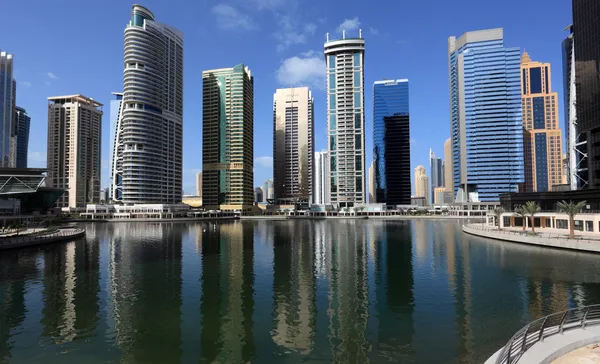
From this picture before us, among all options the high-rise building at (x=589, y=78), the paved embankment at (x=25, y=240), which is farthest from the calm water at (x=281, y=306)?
the high-rise building at (x=589, y=78)

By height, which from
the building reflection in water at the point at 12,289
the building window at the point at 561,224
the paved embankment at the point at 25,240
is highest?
the building window at the point at 561,224

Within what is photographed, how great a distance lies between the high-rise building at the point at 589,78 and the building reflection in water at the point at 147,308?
116 metres

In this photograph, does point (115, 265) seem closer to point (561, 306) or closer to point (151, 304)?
point (151, 304)

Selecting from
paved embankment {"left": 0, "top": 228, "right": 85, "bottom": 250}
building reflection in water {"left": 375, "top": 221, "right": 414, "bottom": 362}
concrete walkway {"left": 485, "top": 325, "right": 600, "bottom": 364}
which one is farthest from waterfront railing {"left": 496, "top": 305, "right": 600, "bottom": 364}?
paved embankment {"left": 0, "top": 228, "right": 85, "bottom": 250}

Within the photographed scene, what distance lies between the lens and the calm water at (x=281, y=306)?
21.6 metres

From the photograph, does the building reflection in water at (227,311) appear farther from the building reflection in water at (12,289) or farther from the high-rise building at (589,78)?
the high-rise building at (589,78)

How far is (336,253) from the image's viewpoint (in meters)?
63.4

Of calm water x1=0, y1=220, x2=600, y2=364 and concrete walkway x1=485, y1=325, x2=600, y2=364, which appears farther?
calm water x1=0, y1=220, x2=600, y2=364

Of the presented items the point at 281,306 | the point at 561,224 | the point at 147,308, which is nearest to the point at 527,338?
the point at 281,306

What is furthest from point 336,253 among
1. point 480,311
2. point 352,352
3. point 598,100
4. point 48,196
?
point 48,196

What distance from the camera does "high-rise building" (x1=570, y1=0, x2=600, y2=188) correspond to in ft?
326

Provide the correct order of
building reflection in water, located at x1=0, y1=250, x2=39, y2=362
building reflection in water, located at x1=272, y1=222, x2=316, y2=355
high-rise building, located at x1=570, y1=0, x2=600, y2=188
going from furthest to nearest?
high-rise building, located at x1=570, y1=0, x2=600, y2=188 < building reflection in water, located at x1=0, y1=250, x2=39, y2=362 < building reflection in water, located at x1=272, y1=222, x2=316, y2=355

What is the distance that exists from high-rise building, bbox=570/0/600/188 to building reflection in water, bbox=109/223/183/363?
116 m

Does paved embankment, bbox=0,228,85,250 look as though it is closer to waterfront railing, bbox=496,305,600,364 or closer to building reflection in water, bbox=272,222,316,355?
building reflection in water, bbox=272,222,316,355
